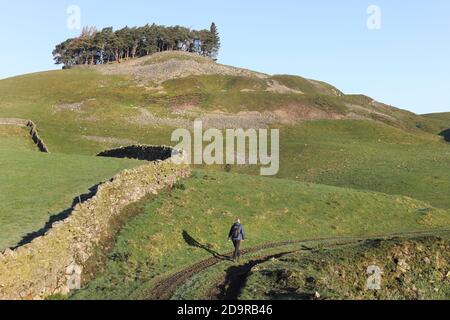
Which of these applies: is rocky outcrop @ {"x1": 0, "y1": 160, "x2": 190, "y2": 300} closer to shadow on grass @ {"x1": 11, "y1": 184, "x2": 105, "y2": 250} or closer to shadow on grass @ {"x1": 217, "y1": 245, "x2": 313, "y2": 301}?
shadow on grass @ {"x1": 11, "y1": 184, "x2": 105, "y2": 250}

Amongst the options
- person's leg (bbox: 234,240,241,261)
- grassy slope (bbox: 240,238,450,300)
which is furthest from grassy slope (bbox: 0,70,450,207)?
person's leg (bbox: 234,240,241,261)

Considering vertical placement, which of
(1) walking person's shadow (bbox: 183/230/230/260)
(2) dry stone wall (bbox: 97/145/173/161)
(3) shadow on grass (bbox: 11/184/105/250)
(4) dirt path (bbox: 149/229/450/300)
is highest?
(2) dry stone wall (bbox: 97/145/173/161)

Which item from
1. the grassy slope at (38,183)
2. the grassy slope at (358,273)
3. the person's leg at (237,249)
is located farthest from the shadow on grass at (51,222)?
the grassy slope at (358,273)

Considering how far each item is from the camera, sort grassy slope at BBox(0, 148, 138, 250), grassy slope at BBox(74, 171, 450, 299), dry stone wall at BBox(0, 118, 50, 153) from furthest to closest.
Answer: dry stone wall at BBox(0, 118, 50, 153) → grassy slope at BBox(0, 148, 138, 250) → grassy slope at BBox(74, 171, 450, 299)

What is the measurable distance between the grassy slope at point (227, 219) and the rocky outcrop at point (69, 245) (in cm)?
143

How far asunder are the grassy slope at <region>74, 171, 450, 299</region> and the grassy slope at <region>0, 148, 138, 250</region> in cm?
589

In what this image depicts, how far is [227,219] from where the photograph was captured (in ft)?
128

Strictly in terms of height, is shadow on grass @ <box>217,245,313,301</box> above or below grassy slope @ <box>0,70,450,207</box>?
below

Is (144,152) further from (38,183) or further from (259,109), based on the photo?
(259,109)

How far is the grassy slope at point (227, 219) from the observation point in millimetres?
29938

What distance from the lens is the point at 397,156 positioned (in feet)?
244

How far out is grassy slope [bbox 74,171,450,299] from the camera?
29.9 m

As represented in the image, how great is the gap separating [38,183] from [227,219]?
54.8ft

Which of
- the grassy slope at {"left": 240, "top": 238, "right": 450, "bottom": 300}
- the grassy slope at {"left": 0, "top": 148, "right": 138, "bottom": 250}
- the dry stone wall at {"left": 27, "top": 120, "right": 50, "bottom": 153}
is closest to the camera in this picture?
the grassy slope at {"left": 240, "top": 238, "right": 450, "bottom": 300}
